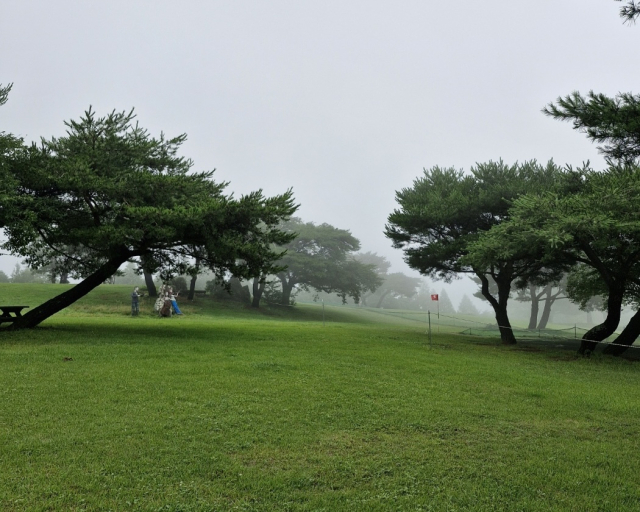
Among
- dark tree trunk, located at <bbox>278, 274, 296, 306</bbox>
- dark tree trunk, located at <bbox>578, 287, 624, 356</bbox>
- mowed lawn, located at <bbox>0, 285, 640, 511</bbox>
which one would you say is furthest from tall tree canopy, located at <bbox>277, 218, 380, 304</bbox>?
mowed lawn, located at <bbox>0, 285, 640, 511</bbox>

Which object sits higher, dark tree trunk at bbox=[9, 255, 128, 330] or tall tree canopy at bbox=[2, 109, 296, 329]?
tall tree canopy at bbox=[2, 109, 296, 329]

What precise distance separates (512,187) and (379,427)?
16474 mm

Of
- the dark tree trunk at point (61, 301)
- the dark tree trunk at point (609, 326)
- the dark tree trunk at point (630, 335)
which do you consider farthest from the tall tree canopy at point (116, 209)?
the dark tree trunk at point (630, 335)

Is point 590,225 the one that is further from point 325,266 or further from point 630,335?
point 325,266

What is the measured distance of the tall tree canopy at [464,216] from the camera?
63.8 feet

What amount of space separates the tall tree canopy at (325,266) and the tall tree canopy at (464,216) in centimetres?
2306

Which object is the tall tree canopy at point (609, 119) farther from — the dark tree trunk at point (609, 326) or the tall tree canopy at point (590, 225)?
the dark tree trunk at point (609, 326)

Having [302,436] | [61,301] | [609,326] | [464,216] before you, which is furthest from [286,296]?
[302,436]

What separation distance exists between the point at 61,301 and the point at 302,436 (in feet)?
43.6

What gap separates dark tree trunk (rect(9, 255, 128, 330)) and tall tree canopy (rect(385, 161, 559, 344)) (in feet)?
43.6

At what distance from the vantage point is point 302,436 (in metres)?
4.94

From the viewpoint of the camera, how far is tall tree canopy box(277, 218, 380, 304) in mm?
45250

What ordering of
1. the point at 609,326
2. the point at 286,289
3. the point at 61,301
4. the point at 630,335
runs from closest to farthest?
the point at 61,301 < the point at 609,326 < the point at 630,335 < the point at 286,289

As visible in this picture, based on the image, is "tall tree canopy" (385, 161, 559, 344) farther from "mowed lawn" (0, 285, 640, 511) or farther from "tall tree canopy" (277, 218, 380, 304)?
"tall tree canopy" (277, 218, 380, 304)
